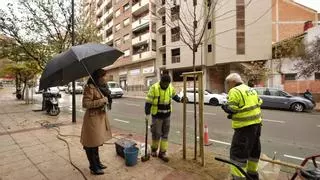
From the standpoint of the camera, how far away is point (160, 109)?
5.43 m

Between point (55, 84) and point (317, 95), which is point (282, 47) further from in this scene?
point (55, 84)

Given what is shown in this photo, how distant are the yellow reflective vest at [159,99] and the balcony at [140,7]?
34015 millimetres

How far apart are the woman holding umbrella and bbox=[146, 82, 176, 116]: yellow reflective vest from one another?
1025mm

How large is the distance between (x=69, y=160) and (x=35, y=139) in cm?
276

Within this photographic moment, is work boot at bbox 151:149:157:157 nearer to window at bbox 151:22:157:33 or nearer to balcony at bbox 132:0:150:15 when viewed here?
window at bbox 151:22:157:33

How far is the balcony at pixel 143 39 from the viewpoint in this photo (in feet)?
122

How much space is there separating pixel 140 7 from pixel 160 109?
36.3 metres

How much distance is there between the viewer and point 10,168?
5133mm

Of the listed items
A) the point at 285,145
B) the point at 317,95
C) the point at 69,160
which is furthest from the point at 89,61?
the point at 317,95

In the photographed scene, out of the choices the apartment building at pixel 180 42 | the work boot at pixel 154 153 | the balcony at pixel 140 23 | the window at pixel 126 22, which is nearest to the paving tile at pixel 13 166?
the work boot at pixel 154 153

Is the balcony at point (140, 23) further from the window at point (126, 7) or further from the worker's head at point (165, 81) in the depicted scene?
the worker's head at point (165, 81)

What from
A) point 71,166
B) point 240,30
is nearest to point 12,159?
point 71,166

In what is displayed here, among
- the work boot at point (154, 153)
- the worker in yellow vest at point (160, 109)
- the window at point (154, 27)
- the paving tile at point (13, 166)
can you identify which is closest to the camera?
the paving tile at point (13, 166)

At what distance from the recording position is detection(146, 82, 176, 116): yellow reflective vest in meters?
5.34
